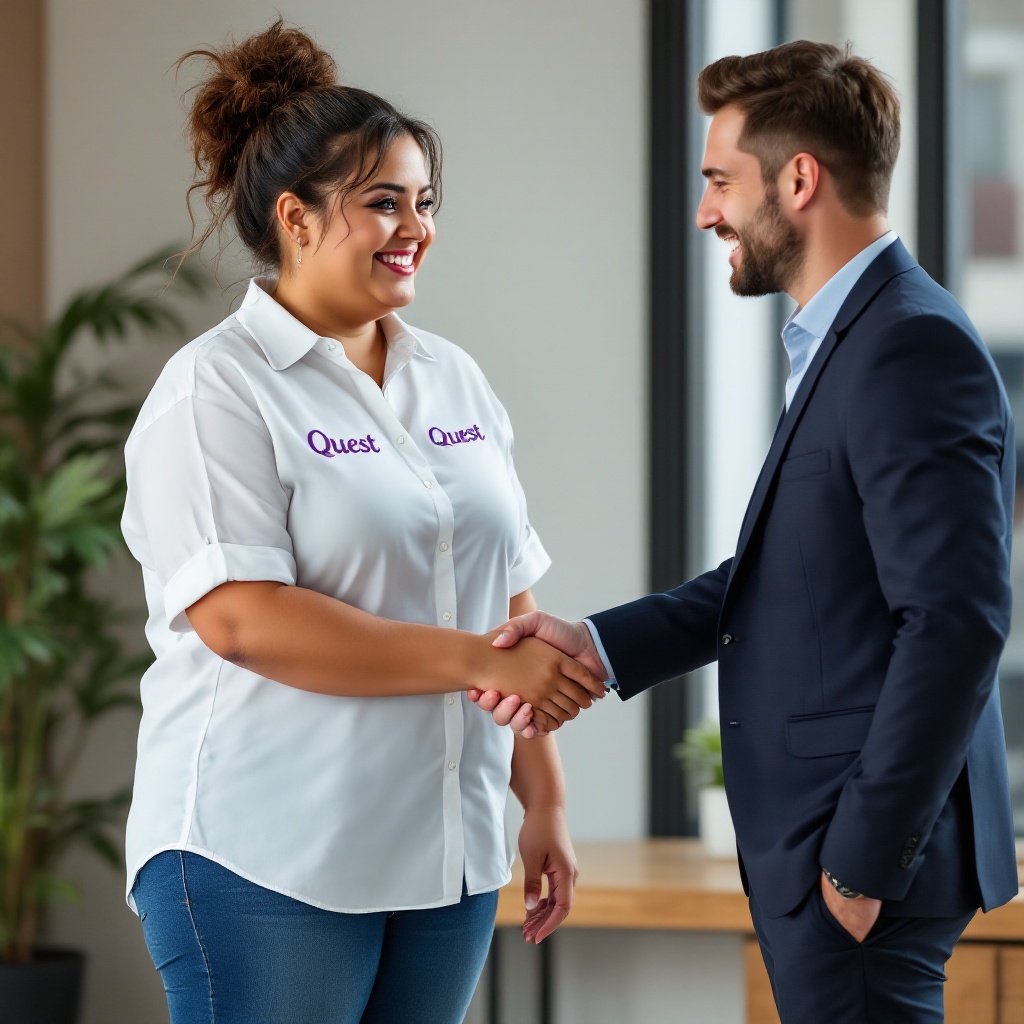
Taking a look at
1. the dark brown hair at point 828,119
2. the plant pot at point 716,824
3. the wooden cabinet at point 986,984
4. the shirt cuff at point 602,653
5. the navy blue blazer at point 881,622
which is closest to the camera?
the navy blue blazer at point 881,622

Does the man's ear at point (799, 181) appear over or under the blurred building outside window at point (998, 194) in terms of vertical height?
under

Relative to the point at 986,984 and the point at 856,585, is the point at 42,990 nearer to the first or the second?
the point at 986,984

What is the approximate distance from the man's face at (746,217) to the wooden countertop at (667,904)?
5.10ft

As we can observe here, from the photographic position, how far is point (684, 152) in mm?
3422

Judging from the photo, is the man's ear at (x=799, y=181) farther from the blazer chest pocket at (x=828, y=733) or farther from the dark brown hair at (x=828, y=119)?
the blazer chest pocket at (x=828, y=733)

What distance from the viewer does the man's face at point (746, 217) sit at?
159 cm

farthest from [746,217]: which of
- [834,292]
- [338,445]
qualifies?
[338,445]

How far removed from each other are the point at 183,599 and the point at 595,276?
2.15 m

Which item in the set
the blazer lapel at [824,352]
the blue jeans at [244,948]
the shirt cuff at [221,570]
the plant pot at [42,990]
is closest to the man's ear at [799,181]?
the blazer lapel at [824,352]

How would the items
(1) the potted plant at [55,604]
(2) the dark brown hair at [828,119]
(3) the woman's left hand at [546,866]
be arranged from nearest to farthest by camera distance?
(2) the dark brown hair at [828,119] → (3) the woman's left hand at [546,866] → (1) the potted plant at [55,604]

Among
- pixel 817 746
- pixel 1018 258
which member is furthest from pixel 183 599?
pixel 1018 258

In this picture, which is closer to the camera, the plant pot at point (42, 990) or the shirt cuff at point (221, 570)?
the shirt cuff at point (221, 570)

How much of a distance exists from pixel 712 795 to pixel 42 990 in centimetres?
172

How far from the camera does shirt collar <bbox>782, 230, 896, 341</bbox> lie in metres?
1.53
